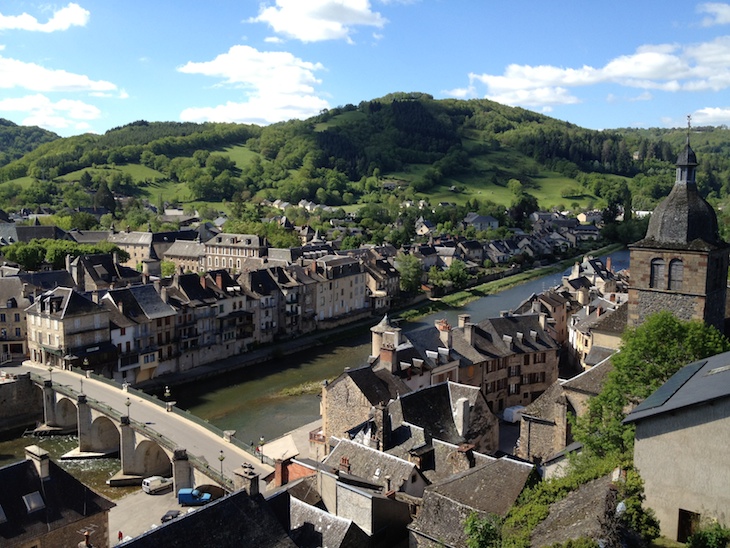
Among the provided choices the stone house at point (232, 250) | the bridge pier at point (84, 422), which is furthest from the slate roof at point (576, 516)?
the stone house at point (232, 250)

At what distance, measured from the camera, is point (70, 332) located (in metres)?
47.3

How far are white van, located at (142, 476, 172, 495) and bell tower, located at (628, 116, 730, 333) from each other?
23802 mm

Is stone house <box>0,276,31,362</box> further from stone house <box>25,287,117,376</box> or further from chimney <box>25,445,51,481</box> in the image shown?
chimney <box>25,445,51,481</box>

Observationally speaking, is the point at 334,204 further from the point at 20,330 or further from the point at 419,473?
the point at 419,473

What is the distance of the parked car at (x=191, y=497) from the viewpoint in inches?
→ 1221

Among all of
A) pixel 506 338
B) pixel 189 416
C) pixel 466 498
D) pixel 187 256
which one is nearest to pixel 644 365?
pixel 466 498

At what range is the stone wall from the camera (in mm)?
44156

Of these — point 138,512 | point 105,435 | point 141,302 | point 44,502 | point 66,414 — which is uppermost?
point 141,302

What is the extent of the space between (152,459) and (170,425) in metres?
2.14

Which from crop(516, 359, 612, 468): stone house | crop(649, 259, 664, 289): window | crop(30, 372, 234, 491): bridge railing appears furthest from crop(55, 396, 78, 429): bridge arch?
crop(649, 259, 664, 289): window

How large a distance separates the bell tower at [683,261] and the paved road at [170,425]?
59.3 ft

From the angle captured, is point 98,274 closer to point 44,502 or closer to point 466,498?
point 44,502

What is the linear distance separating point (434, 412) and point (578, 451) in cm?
669

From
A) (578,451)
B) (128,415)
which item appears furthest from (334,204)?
(578,451)
